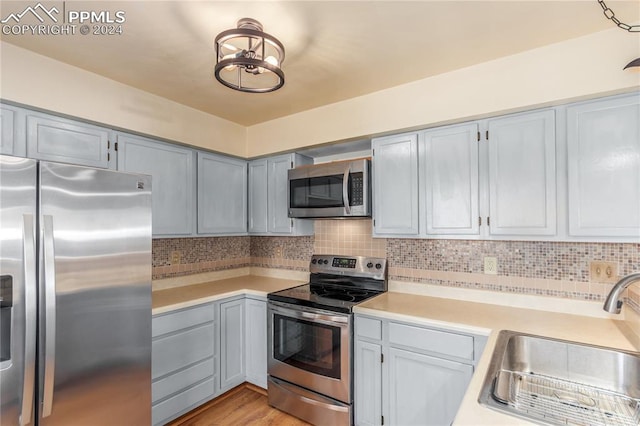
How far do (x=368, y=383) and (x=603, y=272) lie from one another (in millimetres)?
1551

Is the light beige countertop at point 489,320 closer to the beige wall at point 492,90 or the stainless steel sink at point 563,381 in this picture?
the stainless steel sink at point 563,381

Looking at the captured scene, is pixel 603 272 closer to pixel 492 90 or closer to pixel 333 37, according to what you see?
pixel 492 90

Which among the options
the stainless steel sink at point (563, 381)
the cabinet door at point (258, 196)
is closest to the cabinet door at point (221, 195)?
the cabinet door at point (258, 196)

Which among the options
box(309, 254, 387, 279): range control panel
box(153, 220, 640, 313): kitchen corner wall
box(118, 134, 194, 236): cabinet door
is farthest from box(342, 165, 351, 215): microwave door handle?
box(118, 134, 194, 236): cabinet door

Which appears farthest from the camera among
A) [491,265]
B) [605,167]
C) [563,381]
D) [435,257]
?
[435,257]

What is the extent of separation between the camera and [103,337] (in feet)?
5.27

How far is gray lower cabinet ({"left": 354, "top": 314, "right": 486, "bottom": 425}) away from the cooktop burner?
12.2 inches

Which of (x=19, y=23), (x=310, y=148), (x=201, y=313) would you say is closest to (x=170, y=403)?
(x=201, y=313)

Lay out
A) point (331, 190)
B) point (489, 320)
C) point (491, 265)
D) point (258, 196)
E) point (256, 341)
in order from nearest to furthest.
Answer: point (489, 320) → point (491, 265) → point (331, 190) → point (256, 341) → point (258, 196)

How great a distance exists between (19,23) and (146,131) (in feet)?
2.85

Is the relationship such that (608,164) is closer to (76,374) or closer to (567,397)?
(567,397)

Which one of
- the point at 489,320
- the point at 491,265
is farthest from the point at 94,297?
the point at 491,265

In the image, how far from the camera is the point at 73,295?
4.92ft

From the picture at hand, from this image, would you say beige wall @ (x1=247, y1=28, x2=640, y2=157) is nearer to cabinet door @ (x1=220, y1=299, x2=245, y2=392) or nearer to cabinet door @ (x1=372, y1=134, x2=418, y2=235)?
cabinet door @ (x1=372, y1=134, x2=418, y2=235)
